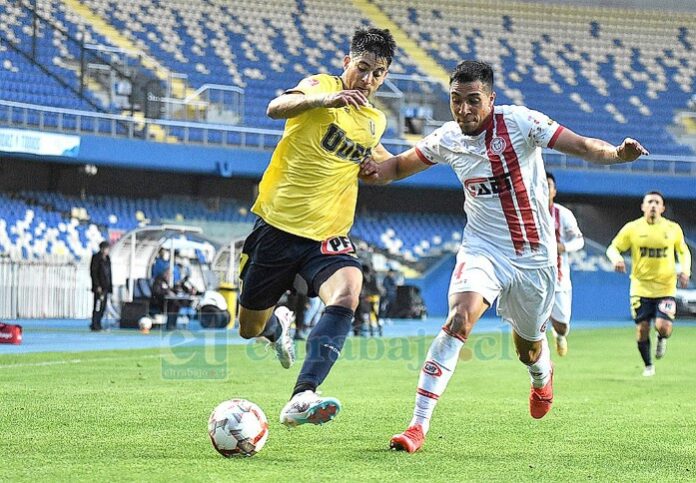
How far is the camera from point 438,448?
600cm

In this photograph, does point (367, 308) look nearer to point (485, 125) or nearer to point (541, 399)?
point (541, 399)

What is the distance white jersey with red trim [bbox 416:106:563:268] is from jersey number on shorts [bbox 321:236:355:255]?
75 centimetres

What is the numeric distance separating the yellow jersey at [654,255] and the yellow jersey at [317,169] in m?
7.57

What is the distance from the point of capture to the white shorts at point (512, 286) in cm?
624

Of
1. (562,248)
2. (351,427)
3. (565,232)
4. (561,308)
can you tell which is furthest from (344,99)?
(561,308)

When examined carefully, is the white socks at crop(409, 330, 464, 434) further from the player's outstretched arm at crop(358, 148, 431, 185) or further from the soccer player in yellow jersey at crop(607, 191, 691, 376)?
the soccer player in yellow jersey at crop(607, 191, 691, 376)

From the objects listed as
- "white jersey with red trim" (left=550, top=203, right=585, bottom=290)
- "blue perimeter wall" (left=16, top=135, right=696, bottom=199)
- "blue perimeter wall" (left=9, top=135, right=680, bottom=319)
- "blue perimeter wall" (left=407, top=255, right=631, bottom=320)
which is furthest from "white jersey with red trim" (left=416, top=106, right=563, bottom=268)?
"blue perimeter wall" (left=407, top=255, right=631, bottom=320)

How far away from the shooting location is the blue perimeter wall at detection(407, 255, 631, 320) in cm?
3519

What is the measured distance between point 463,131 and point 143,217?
2590 cm

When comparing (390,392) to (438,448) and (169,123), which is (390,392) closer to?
(438,448)

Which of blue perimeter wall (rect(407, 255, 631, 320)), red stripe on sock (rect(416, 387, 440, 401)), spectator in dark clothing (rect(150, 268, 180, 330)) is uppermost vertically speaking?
red stripe on sock (rect(416, 387, 440, 401))

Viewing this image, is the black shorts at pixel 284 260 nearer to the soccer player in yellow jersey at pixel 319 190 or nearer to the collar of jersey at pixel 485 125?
the soccer player in yellow jersey at pixel 319 190

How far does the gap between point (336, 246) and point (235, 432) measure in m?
1.60


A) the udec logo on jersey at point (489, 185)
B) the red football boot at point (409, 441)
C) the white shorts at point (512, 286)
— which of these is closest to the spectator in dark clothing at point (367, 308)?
the white shorts at point (512, 286)
